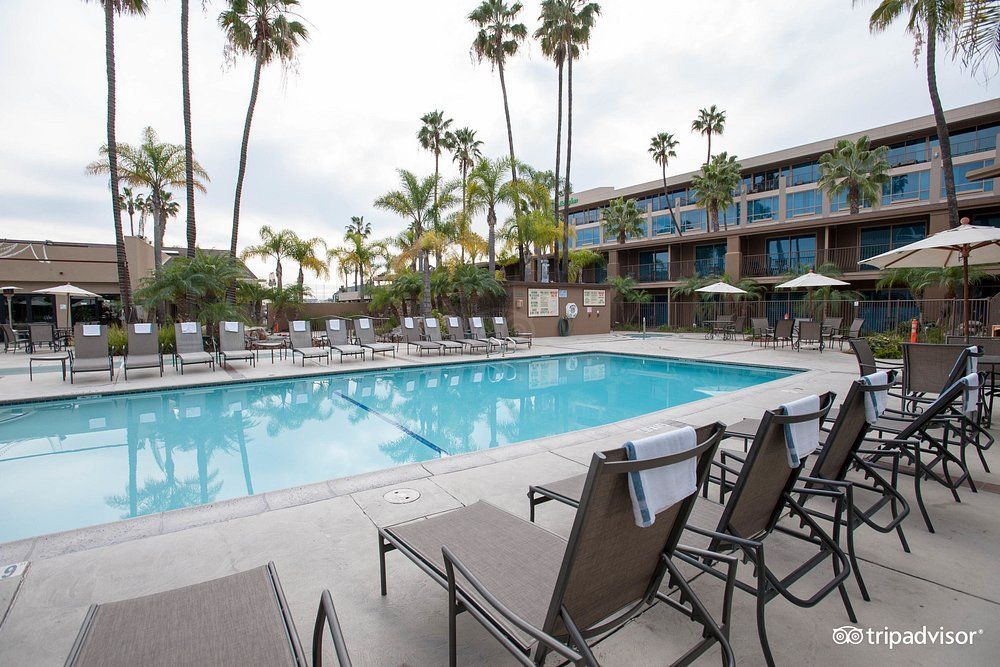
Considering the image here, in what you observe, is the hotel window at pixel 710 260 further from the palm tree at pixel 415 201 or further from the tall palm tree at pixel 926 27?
the palm tree at pixel 415 201

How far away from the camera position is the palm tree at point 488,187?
18125 mm

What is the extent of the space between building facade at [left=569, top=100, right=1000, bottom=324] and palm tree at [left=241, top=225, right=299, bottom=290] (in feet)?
59.3

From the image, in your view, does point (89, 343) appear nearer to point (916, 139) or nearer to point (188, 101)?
point (188, 101)

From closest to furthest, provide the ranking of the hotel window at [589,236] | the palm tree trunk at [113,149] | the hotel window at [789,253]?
the palm tree trunk at [113,149], the hotel window at [789,253], the hotel window at [589,236]

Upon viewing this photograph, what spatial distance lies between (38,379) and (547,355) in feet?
36.7

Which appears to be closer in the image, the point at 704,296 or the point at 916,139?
the point at 704,296

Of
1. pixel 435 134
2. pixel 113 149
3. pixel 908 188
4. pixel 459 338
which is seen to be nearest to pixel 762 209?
pixel 908 188

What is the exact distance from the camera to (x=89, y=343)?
358 inches

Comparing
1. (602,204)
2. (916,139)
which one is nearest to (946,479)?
(916,139)

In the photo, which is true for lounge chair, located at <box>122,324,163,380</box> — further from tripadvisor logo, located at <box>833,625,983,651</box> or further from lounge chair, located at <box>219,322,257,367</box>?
tripadvisor logo, located at <box>833,625,983,651</box>

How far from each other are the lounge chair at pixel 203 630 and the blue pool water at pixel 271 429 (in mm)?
3142

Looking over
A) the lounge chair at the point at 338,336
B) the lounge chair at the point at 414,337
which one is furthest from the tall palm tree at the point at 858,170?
the lounge chair at the point at 338,336

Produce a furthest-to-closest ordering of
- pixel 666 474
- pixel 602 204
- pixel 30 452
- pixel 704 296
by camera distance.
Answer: pixel 602 204, pixel 704 296, pixel 30 452, pixel 666 474

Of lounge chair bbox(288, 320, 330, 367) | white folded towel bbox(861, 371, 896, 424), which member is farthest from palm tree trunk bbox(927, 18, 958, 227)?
lounge chair bbox(288, 320, 330, 367)
